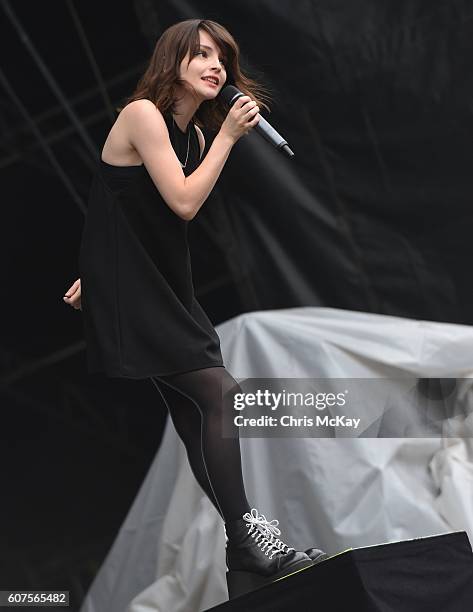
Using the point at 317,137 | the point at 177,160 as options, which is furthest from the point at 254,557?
the point at 317,137

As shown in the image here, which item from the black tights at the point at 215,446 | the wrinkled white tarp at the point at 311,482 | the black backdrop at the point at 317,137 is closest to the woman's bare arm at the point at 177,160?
the black tights at the point at 215,446

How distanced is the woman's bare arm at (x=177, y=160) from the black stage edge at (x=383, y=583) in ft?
2.00

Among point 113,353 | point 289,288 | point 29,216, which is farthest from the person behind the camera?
point 29,216

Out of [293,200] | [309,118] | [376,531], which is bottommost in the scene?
[376,531]

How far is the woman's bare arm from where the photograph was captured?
1.65 meters

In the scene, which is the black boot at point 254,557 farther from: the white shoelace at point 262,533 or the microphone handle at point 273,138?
the microphone handle at point 273,138

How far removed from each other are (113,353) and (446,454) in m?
0.99

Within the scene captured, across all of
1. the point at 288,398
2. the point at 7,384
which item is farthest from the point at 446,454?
the point at 7,384

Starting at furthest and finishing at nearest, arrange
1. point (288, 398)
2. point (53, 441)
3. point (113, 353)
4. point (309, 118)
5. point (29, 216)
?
point (53, 441) < point (29, 216) < point (309, 118) < point (288, 398) < point (113, 353)

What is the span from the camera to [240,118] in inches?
64.6

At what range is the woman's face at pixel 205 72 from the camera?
174 centimetres

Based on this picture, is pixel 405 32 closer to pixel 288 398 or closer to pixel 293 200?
pixel 293 200

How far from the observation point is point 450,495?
7.39 feet

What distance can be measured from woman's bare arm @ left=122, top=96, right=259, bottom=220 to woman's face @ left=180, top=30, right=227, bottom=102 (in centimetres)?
11
